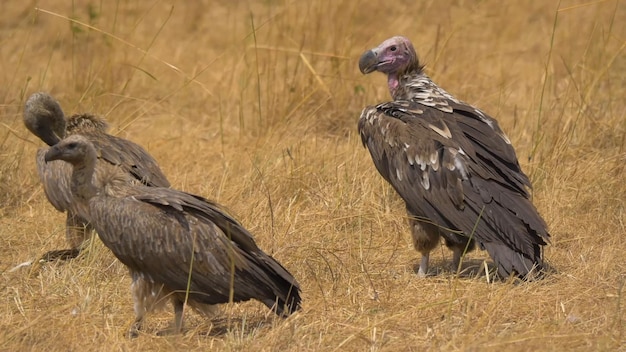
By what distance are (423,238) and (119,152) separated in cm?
185

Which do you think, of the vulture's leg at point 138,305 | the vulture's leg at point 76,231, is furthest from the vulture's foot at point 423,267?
the vulture's leg at point 76,231

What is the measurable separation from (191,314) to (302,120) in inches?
126

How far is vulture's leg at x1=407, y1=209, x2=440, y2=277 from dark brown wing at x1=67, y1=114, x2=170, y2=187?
1480mm

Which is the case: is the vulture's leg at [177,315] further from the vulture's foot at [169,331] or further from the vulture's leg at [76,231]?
the vulture's leg at [76,231]

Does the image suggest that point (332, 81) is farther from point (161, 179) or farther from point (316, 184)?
point (161, 179)

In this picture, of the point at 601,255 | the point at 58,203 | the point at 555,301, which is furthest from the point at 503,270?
the point at 58,203

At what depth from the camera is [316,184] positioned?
24.7 feet

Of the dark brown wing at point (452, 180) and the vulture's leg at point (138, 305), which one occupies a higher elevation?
the dark brown wing at point (452, 180)

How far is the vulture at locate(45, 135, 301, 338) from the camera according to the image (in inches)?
205

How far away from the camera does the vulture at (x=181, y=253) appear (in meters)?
5.20

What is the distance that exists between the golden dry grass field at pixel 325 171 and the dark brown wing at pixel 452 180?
0.26 meters

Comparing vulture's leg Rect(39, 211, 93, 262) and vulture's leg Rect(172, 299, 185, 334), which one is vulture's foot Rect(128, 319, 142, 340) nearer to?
vulture's leg Rect(172, 299, 185, 334)

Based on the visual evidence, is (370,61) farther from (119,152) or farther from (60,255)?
(60,255)

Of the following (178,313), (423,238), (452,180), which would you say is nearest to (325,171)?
(423,238)
